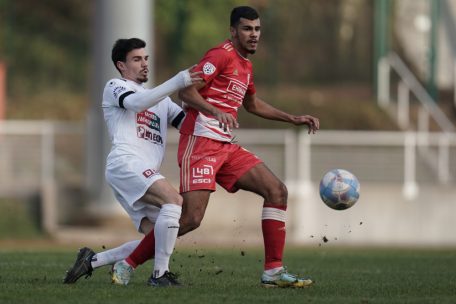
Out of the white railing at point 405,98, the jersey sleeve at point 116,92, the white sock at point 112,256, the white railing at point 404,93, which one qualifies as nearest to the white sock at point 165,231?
the white sock at point 112,256

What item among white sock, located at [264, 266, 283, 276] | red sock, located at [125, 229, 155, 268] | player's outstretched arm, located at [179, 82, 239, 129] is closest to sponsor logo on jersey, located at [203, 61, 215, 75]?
player's outstretched arm, located at [179, 82, 239, 129]

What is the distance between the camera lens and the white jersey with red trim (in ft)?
32.9

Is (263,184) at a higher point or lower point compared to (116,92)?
lower

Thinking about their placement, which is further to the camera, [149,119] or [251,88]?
[251,88]

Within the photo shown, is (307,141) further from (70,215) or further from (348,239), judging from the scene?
(70,215)

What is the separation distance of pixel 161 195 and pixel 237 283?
1.20 meters

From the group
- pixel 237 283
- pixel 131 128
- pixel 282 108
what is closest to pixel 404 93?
pixel 282 108

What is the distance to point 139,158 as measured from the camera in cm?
1002

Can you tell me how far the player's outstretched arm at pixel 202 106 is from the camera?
958cm

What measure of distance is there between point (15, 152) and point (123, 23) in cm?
308

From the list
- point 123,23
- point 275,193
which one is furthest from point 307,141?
point 275,193

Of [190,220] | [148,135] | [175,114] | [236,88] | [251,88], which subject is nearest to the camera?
[190,220]

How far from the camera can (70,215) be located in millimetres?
24016

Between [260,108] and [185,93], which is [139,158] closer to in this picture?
[185,93]
